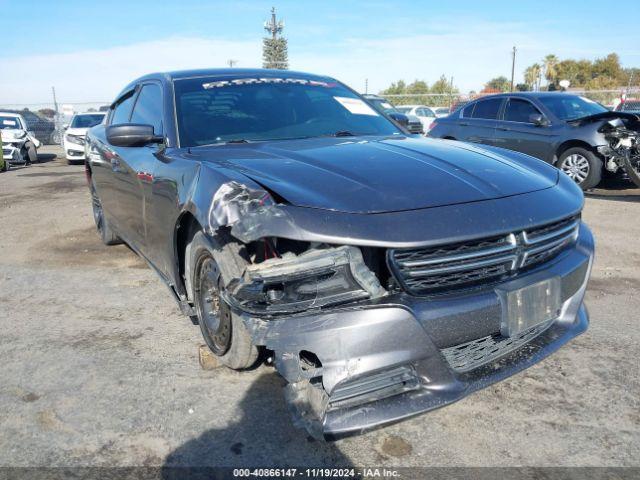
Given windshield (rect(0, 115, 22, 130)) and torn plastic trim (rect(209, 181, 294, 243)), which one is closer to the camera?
torn plastic trim (rect(209, 181, 294, 243))

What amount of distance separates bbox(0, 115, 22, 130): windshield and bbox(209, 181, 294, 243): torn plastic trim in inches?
639

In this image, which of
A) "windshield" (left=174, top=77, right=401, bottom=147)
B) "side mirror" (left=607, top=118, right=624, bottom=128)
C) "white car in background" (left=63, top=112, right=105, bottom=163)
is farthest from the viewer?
"white car in background" (left=63, top=112, right=105, bottom=163)

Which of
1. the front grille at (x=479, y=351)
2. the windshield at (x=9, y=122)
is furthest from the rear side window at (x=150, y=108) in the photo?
the windshield at (x=9, y=122)

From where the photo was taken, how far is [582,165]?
26.8ft

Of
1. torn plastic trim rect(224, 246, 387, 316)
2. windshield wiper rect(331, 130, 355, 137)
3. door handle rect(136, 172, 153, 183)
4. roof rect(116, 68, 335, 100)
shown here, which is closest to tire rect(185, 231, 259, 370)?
torn plastic trim rect(224, 246, 387, 316)

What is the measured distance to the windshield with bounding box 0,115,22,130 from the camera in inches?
622

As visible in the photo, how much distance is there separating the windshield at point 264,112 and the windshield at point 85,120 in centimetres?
1412

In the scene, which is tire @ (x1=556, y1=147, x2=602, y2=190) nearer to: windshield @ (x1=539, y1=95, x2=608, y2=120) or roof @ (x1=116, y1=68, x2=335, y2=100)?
windshield @ (x1=539, y1=95, x2=608, y2=120)

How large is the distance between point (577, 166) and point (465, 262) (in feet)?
23.0

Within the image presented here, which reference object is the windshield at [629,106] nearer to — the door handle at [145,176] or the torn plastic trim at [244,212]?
the door handle at [145,176]

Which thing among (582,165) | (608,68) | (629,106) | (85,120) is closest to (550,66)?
(608,68)

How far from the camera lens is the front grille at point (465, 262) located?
6.77 ft

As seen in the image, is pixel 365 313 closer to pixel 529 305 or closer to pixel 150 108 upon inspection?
pixel 529 305

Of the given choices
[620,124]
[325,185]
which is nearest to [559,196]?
[325,185]
